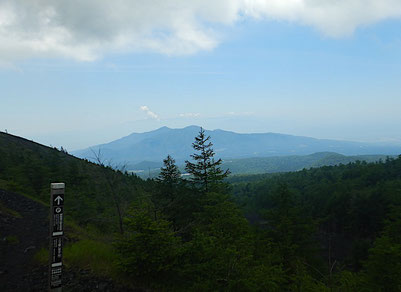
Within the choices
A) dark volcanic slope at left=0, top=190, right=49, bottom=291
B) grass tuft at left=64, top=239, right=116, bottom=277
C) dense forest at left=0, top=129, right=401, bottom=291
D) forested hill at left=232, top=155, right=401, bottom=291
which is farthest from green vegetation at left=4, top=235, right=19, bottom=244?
forested hill at left=232, top=155, right=401, bottom=291

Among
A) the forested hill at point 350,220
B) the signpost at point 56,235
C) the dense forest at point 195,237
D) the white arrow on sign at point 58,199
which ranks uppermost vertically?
the white arrow on sign at point 58,199

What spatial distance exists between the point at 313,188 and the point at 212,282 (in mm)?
86431

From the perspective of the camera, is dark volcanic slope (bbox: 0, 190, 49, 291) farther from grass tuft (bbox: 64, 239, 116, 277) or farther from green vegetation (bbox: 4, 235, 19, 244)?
grass tuft (bbox: 64, 239, 116, 277)

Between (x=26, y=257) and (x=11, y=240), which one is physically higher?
A: (x=11, y=240)

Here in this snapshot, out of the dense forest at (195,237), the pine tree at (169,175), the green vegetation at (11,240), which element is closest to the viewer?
the dense forest at (195,237)

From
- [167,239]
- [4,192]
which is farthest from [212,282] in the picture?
[4,192]

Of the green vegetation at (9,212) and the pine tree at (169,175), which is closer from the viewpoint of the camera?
the green vegetation at (9,212)

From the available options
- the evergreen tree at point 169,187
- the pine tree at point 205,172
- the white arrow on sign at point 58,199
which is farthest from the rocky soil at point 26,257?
the pine tree at point 205,172

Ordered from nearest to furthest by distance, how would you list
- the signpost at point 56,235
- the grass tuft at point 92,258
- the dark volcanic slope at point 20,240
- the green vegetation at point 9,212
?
the signpost at point 56,235, the dark volcanic slope at point 20,240, the grass tuft at point 92,258, the green vegetation at point 9,212

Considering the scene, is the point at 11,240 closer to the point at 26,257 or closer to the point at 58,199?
the point at 26,257

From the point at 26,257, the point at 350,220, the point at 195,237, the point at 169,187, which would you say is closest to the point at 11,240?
the point at 26,257

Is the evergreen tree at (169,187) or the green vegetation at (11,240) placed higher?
the evergreen tree at (169,187)

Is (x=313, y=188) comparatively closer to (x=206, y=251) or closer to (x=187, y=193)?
(x=187, y=193)

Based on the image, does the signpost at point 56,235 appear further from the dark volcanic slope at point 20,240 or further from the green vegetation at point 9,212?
the green vegetation at point 9,212
